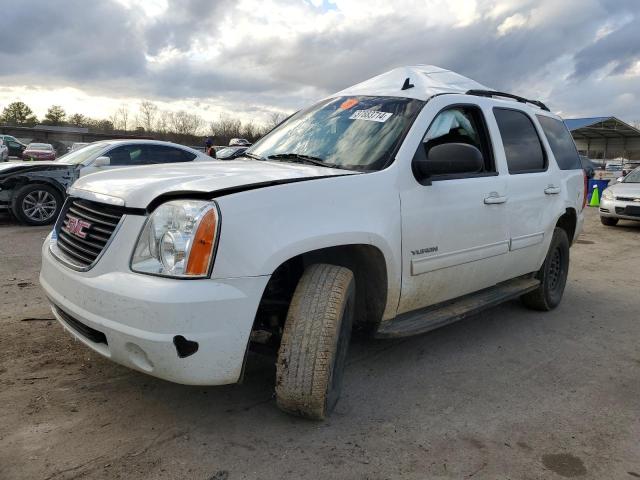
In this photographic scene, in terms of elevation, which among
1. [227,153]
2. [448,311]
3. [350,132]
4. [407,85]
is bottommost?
[448,311]

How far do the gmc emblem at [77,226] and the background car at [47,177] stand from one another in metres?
5.88

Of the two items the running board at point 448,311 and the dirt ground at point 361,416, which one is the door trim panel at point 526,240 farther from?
the dirt ground at point 361,416

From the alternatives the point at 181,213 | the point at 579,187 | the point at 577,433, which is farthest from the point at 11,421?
the point at 579,187

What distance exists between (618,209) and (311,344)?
11061 millimetres

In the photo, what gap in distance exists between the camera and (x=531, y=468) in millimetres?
2436

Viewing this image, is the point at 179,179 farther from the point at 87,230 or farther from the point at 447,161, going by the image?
the point at 447,161

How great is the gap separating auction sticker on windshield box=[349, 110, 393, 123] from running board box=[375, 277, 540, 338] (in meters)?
1.27

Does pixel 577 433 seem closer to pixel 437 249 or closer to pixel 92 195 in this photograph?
pixel 437 249

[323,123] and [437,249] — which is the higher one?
[323,123]

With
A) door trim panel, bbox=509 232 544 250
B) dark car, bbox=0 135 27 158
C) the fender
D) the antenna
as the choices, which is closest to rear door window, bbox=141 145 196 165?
the antenna

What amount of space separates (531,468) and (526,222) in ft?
7.19

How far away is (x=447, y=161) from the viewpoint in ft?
A: 10.2

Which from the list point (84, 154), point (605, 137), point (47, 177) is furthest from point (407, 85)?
point (605, 137)

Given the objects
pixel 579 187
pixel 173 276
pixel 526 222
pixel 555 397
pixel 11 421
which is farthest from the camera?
pixel 579 187
